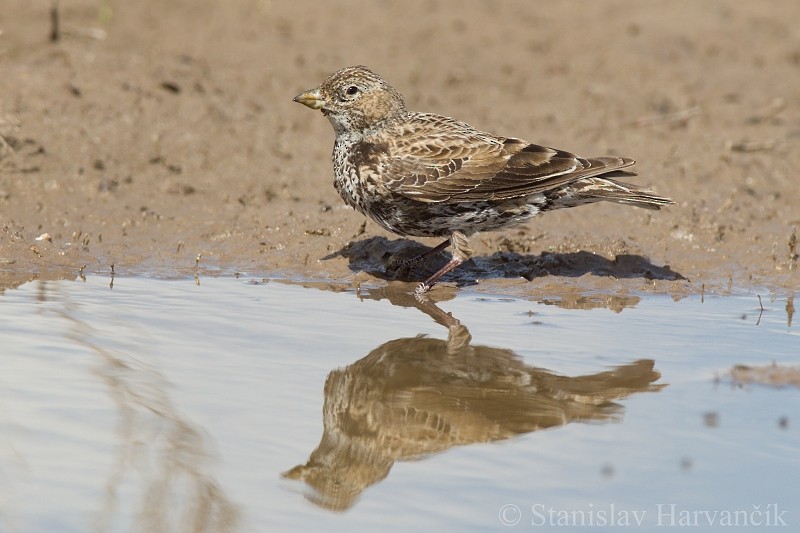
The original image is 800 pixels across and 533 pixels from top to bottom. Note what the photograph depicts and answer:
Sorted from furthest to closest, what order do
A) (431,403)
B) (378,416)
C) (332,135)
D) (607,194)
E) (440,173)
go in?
(332,135) < (607,194) < (440,173) < (431,403) < (378,416)

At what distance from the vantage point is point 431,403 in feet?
16.9

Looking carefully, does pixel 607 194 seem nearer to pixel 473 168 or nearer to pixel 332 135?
pixel 473 168

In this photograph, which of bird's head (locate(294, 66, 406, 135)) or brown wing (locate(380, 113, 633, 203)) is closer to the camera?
brown wing (locate(380, 113, 633, 203))

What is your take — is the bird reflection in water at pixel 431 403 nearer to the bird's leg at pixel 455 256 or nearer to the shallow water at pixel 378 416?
the shallow water at pixel 378 416

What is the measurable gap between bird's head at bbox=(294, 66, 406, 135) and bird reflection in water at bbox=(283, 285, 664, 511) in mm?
2192

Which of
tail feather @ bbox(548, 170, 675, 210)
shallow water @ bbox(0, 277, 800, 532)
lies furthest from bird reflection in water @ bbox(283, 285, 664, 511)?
tail feather @ bbox(548, 170, 675, 210)

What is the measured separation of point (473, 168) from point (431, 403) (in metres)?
2.76

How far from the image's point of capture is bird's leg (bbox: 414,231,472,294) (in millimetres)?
7699

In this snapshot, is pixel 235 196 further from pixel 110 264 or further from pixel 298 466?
pixel 298 466

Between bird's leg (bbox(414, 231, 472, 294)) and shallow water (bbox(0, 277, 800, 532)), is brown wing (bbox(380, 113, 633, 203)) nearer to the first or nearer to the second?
bird's leg (bbox(414, 231, 472, 294))

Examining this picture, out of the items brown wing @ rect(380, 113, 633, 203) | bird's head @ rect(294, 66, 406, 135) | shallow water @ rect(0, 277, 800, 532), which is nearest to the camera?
shallow water @ rect(0, 277, 800, 532)

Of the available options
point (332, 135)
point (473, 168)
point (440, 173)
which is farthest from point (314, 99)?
point (332, 135)

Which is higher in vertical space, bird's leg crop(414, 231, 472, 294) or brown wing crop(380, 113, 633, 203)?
brown wing crop(380, 113, 633, 203)

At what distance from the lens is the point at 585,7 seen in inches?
561
